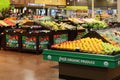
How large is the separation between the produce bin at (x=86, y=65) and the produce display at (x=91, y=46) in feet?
0.55

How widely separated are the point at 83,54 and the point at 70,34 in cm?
586

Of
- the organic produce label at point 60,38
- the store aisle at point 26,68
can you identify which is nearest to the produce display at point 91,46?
the store aisle at point 26,68

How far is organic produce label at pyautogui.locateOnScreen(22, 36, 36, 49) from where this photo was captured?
1053 cm

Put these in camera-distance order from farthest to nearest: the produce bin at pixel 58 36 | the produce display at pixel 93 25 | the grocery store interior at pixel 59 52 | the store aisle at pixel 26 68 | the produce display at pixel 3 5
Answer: the produce display at pixel 3 5 → the produce display at pixel 93 25 → the produce bin at pixel 58 36 → the store aisle at pixel 26 68 → the grocery store interior at pixel 59 52

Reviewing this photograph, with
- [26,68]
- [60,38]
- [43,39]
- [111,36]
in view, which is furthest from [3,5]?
[111,36]

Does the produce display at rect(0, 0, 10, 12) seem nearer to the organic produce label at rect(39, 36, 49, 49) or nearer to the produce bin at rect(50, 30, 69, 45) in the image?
the produce bin at rect(50, 30, 69, 45)

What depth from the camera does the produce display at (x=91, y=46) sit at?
614 cm

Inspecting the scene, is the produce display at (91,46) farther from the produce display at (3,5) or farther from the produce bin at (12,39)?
the produce display at (3,5)

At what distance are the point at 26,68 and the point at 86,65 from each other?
2.22 metres

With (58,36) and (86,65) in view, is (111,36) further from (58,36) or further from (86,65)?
(58,36)

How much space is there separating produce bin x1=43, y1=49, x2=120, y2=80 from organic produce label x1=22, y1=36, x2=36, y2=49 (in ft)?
13.2

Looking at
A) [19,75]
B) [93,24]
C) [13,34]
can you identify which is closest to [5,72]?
[19,75]

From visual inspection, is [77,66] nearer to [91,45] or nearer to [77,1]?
[91,45]

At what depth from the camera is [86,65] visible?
618 cm
